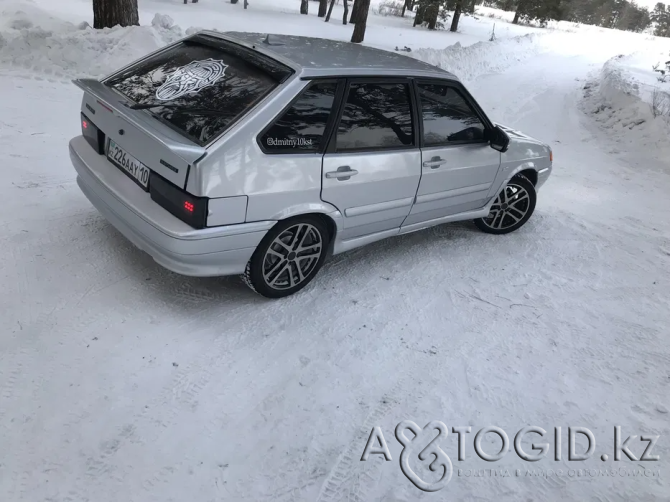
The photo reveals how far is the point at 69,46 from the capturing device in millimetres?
8492

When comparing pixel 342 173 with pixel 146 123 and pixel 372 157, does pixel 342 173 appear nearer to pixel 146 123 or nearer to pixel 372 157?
pixel 372 157

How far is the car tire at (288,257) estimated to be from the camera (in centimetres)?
354

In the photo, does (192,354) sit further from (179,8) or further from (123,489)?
(179,8)

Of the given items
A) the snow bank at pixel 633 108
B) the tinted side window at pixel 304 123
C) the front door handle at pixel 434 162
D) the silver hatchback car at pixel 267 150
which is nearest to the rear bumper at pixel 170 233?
the silver hatchback car at pixel 267 150

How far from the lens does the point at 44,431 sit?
2574mm

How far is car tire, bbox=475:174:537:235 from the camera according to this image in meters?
5.32

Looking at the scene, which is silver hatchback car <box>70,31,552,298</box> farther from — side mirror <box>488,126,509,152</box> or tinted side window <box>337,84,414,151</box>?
side mirror <box>488,126,509,152</box>

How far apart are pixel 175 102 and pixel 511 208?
351 cm

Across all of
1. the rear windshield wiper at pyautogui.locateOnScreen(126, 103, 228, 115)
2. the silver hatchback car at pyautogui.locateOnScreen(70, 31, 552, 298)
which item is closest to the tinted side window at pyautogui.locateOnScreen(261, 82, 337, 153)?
the silver hatchback car at pyautogui.locateOnScreen(70, 31, 552, 298)

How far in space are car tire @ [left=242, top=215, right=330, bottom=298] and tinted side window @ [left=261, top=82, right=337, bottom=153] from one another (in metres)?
0.49

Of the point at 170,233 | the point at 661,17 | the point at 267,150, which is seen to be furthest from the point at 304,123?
the point at 661,17

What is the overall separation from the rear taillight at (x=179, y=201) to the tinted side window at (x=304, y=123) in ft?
1.84

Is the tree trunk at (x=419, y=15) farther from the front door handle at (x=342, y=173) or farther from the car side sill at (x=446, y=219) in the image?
the front door handle at (x=342, y=173)

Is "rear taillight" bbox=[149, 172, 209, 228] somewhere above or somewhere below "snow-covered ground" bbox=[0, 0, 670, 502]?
above
